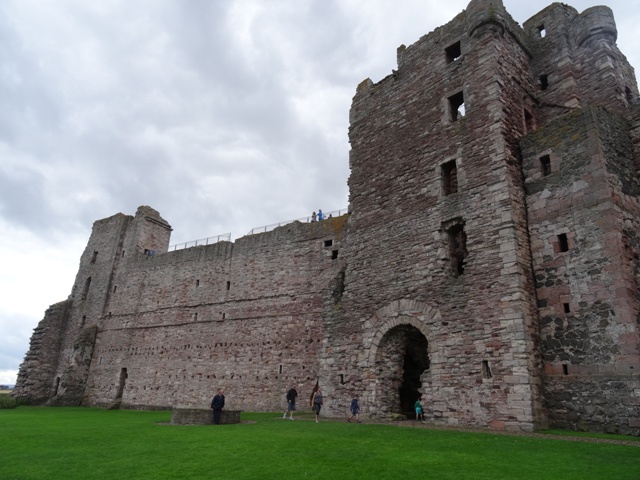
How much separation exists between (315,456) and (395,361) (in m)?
7.54

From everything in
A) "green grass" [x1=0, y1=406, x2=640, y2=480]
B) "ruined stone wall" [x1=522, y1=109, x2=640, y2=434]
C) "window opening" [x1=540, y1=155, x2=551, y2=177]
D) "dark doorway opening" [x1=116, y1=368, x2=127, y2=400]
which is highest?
"window opening" [x1=540, y1=155, x2=551, y2=177]

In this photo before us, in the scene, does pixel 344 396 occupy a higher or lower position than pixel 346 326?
lower

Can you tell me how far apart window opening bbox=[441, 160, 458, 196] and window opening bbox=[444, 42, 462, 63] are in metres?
4.13

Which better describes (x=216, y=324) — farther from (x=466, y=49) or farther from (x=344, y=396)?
(x=466, y=49)

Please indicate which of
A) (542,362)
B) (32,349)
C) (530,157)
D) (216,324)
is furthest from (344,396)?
(32,349)

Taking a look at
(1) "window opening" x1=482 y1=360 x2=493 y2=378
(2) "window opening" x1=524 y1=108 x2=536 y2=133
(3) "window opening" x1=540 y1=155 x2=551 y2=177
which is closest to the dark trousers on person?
(1) "window opening" x1=482 y1=360 x2=493 y2=378

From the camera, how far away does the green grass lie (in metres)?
6.88

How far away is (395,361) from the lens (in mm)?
15258

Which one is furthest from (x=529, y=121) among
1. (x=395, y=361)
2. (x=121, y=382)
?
(x=121, y=382)

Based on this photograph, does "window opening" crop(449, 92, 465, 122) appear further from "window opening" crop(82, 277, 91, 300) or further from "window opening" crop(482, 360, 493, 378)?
"window opening" crop(82, 277, 91, 300)

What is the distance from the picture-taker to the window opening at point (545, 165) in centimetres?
1371

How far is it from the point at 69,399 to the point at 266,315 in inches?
622

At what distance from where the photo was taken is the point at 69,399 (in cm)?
2922

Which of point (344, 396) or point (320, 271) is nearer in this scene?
point (344, 396)
